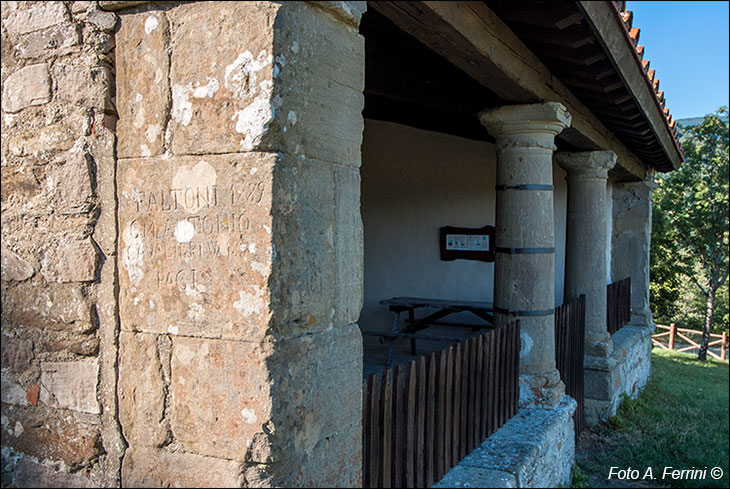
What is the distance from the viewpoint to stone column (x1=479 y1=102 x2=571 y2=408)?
3984mm

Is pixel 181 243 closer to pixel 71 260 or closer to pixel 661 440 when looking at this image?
pixel 71 260

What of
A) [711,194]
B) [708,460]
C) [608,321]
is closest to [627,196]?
[608,321]

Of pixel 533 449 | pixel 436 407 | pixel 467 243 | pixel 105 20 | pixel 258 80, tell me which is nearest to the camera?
pixel 258 80

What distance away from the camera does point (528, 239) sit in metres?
4.03

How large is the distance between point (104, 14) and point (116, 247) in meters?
0.72

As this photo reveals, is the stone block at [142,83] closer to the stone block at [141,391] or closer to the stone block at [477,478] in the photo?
the stone block at [141,391]

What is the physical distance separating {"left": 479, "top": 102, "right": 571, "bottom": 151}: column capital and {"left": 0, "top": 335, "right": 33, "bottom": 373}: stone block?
3.04 m

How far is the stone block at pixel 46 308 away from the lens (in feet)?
6.13

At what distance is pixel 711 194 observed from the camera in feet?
42.9

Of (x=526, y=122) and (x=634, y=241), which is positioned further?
(x=634, y=241)

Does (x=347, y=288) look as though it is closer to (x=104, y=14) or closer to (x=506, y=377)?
(x=104, y=14)

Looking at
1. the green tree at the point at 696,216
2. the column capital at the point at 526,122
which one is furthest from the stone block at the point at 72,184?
the green tree at the point at 696,216

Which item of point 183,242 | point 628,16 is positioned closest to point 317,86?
point 183,242

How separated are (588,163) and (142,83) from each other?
16.4 feet
